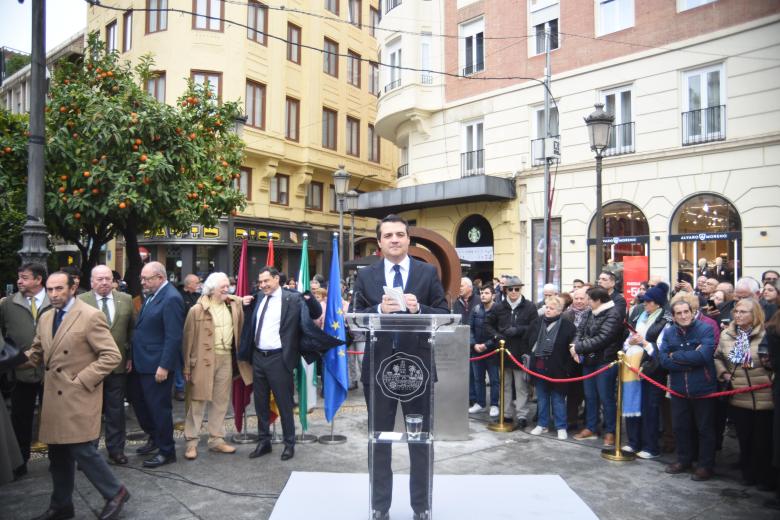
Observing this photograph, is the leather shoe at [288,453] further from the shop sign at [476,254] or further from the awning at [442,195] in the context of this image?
the shop sign at [476,254]

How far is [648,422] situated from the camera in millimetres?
6707

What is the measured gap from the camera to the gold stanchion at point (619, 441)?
21.4ft

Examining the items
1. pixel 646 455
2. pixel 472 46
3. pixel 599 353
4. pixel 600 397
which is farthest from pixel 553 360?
pixel 472 46

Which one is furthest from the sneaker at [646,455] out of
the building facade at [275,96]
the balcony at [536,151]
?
the building facade at [275,96]

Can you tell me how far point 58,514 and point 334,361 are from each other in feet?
10.4

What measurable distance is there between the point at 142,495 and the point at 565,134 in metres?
15.6

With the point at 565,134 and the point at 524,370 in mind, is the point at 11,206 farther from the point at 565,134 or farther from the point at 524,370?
the point at 565,134

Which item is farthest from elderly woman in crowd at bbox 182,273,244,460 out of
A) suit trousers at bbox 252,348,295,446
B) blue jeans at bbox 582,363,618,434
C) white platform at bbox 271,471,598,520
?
blue jeans at bbox 582,363,618,434

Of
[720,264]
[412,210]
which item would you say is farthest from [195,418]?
[412,210]

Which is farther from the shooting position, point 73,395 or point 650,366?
→ point 650,366

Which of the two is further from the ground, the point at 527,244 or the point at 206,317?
the point at 527,244

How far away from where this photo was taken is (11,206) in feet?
28.9

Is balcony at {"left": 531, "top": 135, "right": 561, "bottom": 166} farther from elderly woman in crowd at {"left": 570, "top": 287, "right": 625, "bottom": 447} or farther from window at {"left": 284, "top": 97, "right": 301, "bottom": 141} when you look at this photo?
window at {"left": 284, "top": 97, "right": 301, "bottom": 141}

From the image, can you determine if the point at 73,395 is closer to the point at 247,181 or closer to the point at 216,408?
the point at 216,408
